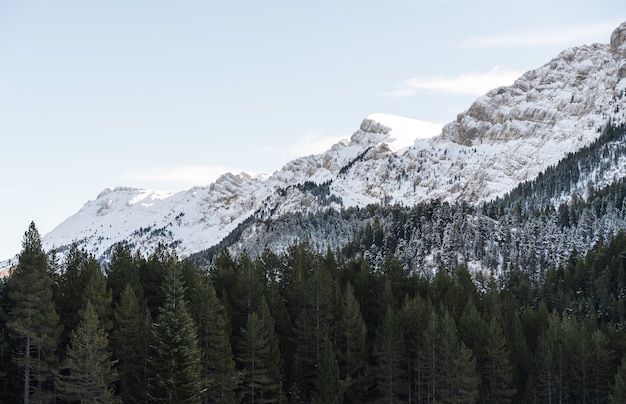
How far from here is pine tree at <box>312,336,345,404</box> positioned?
55.9m

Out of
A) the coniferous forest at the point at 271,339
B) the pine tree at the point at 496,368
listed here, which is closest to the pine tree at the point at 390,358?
the coniferous forest at the point at 271,339

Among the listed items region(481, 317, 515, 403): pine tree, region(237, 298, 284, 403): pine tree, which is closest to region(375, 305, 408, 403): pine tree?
region(481, 317, 515, 403): pine tree

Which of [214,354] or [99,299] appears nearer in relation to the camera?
[214,354]

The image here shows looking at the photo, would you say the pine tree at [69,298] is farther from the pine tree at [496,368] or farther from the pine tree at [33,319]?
the pine tree at [496,368]

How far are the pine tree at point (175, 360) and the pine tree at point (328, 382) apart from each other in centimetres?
1397

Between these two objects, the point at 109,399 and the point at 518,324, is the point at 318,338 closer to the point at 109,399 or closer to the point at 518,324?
the point at 109,399

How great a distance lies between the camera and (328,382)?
185ft

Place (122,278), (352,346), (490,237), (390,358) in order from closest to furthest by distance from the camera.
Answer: (390,358) → (122,278) → (352,346) → (490,237)

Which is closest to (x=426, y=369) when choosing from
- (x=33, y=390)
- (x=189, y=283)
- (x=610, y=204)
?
(x=189, y=283)

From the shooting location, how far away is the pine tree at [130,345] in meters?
53.9

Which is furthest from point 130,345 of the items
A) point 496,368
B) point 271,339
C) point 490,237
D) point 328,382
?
point 490,237

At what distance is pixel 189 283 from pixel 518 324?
39959 mm

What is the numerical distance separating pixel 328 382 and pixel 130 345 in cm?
1716

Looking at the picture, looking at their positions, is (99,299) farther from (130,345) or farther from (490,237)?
(490,237)
